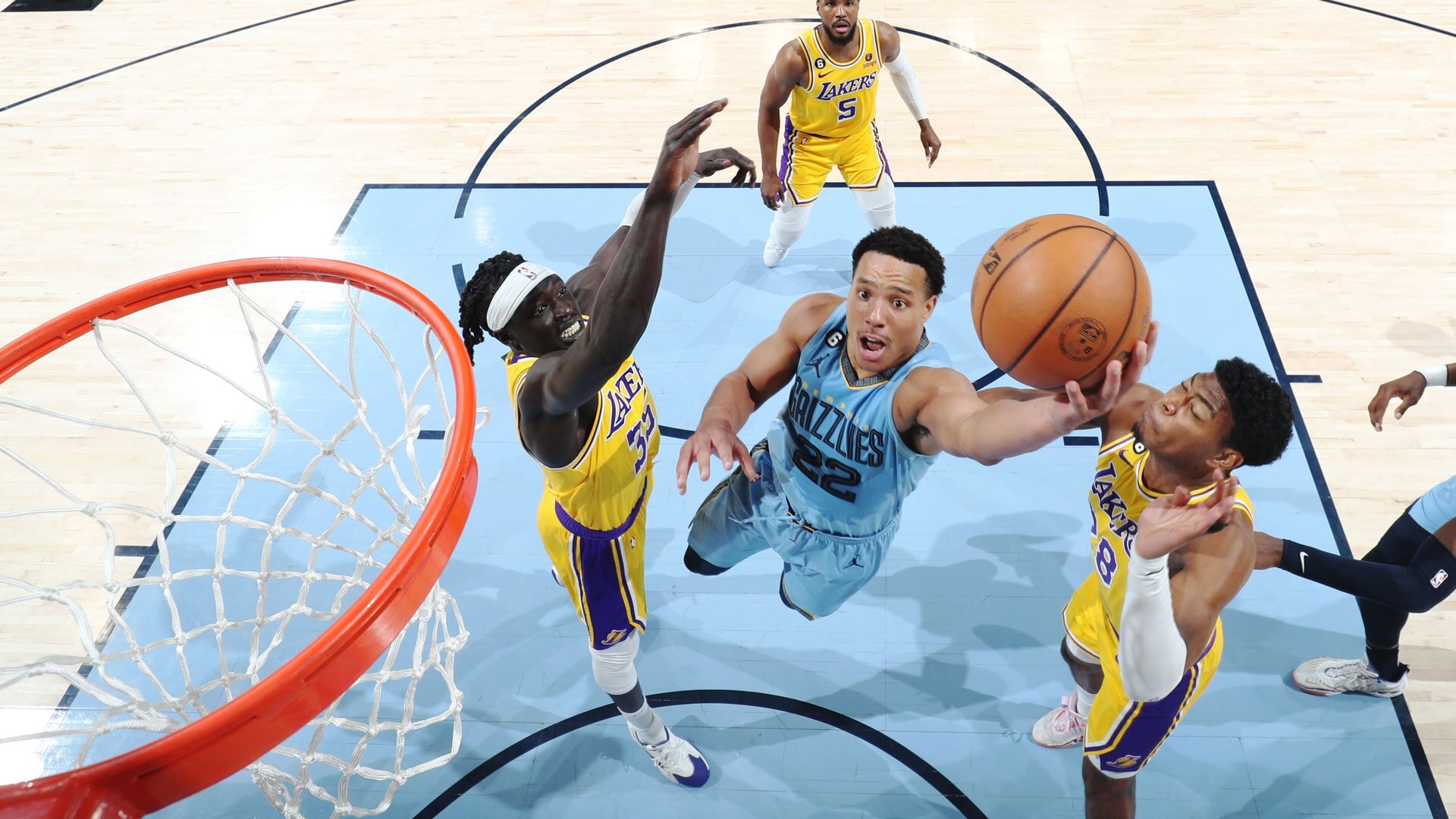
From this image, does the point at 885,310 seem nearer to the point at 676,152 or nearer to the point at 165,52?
the point at 676,152

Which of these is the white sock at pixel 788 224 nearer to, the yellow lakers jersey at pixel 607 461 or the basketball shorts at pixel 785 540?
the basketball shorts at pixel 785 540

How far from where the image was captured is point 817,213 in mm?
6426

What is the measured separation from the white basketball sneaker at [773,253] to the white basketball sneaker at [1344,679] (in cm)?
338

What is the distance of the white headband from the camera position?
2.91 metres

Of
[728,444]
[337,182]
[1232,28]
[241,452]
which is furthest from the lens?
[1232,28]

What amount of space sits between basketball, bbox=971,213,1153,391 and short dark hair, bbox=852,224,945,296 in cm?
16

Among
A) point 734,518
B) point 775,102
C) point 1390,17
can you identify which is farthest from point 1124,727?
point 1390,17

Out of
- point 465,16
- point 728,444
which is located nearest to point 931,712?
point 728,444

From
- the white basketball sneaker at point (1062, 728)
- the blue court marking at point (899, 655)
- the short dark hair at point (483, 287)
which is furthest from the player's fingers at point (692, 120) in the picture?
the white basketball sneaker at point (1062, 728)

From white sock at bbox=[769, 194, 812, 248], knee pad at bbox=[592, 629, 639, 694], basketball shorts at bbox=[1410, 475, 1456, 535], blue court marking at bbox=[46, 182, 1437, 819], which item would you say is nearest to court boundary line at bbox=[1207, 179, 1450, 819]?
blue court marking at bbox=[46, 182, 1437, 819]

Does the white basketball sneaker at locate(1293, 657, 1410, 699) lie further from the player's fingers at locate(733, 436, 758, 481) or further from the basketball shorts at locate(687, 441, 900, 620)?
the player's fingers at locate(733, 436, 758, 481)

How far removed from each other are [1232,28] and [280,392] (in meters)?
7.55

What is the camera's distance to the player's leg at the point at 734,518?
3.48 meters

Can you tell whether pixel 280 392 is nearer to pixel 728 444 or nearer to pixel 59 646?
pixel 59 646
